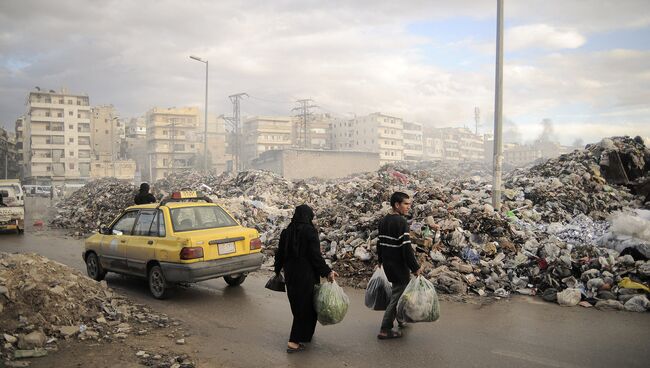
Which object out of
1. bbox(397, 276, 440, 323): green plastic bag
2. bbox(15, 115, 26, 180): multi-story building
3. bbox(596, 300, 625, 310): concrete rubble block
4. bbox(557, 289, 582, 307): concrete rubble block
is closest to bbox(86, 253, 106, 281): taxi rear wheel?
bbox(397, 276, 440, 323): green plastic bag

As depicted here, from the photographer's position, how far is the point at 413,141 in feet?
383

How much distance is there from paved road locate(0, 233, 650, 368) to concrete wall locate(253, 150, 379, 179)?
54192 mm

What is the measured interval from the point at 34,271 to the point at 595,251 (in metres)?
9.68

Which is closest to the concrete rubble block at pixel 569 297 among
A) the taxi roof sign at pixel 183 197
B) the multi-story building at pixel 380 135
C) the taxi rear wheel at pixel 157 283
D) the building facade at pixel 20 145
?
the taxi roof sign at pixel 183 197

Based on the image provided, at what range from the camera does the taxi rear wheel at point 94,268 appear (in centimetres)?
898

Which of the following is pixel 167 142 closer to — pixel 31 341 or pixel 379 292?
pixel 31 341

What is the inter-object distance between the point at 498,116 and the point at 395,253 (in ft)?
24.4

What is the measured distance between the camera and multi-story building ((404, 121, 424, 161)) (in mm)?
115062

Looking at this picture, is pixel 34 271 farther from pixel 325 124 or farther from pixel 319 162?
pixel 325 124

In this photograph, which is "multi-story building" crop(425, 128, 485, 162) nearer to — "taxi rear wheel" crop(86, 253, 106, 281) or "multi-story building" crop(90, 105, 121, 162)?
"multi-story building" crop(90, 105, 121, 162)

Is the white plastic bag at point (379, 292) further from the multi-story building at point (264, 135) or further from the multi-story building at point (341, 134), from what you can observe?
the multi-story building at point (341, 134)

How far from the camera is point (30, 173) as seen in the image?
263 feet

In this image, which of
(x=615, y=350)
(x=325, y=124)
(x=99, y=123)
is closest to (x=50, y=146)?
(x=99, y=123)

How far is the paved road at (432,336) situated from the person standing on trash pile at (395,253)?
1.07 ft
